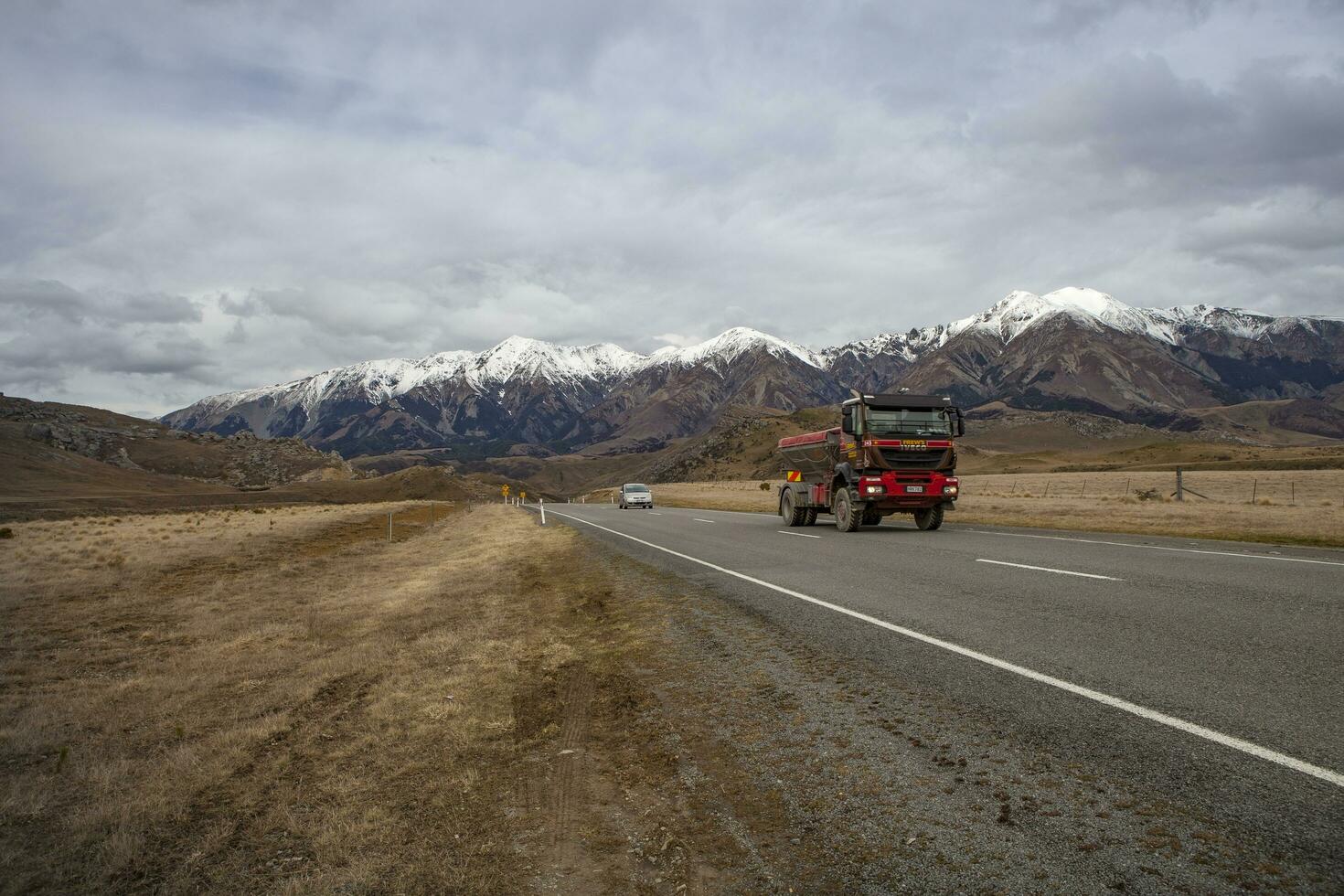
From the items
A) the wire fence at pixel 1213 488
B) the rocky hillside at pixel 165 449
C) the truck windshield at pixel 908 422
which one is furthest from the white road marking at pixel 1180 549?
the rocky hillside at pixel 165 449

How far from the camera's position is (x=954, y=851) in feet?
11.2

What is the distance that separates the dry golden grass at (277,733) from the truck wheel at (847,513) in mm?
9293

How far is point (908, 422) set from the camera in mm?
20219

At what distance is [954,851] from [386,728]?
14.1ft

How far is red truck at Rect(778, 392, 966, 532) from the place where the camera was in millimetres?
19594

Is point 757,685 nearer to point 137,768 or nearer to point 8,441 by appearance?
point 137,768

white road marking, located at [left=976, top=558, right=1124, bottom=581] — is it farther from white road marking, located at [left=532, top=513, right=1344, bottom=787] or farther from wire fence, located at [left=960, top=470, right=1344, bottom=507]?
wire fence, located at [left=960, top=470, right=1344, bottom=507]

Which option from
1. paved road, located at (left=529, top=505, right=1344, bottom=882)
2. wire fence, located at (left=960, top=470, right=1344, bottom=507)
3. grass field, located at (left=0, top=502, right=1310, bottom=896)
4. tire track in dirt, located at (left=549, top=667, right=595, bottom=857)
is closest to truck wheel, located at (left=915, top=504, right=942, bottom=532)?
paved road, located at (left=529, top=505, right=1344, bottom=882)

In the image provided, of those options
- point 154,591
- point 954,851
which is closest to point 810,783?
point 954,851

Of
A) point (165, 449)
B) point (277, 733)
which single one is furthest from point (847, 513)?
point (165, 449)

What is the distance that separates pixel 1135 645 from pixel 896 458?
1314cm

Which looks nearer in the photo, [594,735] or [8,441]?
[594,735]

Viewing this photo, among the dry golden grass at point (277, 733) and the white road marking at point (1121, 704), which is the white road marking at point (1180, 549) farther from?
the dry golden grass at point (277, 733)

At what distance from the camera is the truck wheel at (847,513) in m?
20.3
